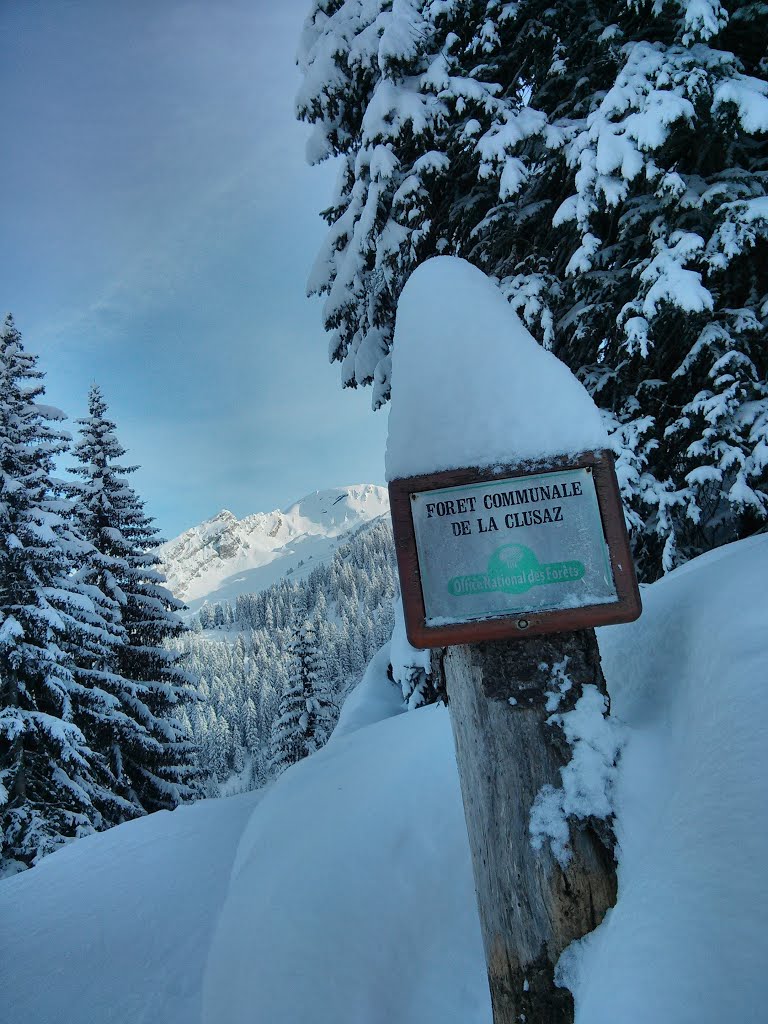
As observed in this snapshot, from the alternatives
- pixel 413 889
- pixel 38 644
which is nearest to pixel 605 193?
pixel 413 889

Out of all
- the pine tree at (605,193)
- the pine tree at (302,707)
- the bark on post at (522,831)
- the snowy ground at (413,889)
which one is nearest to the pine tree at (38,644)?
the snowy ground at (413,889)

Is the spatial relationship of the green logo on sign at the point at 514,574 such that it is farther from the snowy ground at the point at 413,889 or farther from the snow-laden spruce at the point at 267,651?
the snow-laden spruce at the point at 267,651

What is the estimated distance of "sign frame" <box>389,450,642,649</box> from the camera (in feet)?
5.13

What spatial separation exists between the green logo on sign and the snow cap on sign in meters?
0.28

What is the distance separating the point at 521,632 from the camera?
1565 mm

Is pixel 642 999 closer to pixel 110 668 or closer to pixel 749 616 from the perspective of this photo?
pixel 749 616

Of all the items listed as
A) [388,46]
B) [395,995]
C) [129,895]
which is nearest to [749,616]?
[395,995]

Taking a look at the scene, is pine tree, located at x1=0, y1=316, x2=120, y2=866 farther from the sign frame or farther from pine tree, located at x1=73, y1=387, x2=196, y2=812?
the sign frame

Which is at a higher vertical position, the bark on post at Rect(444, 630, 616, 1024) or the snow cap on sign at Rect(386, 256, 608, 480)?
the snow cap on sign at Rect(386, 256, 608, 480)

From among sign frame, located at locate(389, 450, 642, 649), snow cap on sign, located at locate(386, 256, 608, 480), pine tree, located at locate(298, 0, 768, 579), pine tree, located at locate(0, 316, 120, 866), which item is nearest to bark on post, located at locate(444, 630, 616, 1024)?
sign frame, located at locate(389, 450, 642, 649)

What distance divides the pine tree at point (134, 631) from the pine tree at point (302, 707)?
7.29m

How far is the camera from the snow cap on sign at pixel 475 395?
5.36 feet

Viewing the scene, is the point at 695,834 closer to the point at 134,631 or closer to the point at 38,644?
the point at 38,644

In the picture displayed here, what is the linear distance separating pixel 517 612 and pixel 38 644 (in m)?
12.4
